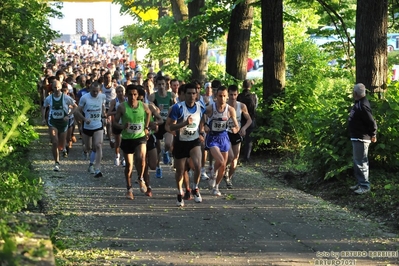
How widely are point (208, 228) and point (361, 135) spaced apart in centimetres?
360

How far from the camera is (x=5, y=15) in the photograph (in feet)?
39.1

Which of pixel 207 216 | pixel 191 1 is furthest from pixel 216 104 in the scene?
pixel 191 1

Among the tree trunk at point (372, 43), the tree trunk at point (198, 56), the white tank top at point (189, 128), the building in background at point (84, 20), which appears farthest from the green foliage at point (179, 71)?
the building in background at point (84, 20)

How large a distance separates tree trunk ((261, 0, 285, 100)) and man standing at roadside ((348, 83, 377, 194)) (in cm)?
623

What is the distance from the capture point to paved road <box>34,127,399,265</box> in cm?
924

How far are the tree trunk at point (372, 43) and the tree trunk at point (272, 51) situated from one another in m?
4.74

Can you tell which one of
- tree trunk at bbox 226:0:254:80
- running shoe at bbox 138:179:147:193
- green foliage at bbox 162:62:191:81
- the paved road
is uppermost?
tree trunk at bbox 226:0:254:80

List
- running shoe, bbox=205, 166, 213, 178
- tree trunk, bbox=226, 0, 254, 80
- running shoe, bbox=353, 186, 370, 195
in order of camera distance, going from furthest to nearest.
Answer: tree trunk, bbox=226, 0, 254, 80 < running shoe, bbox=205, 166, 213, 178 < running shoe, bbox=353, 186, 370, 195

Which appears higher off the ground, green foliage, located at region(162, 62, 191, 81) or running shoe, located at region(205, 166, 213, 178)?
green foliage, located at region(162, 62, 191, 81)

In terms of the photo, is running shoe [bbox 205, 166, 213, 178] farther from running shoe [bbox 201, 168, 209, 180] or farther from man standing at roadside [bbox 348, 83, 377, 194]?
man standing at roadside [bbox 348, 83, 377, 194]

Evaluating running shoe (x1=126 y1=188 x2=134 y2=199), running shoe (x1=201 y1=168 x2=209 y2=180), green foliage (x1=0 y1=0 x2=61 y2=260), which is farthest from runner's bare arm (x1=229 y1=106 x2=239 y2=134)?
green foliage (x1=0 y1=0 x2=61 y2=260)

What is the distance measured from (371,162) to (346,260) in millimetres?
5418

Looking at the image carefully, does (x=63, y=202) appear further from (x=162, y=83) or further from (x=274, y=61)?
(x=274, y=61)

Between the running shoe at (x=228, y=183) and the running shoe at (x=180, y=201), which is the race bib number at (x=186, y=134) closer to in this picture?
the running shoe at (x=180, y=201)
